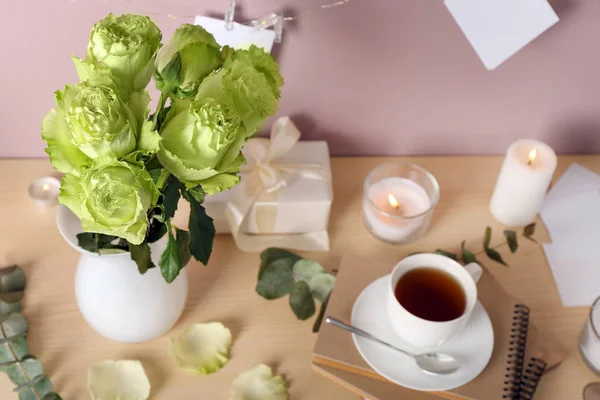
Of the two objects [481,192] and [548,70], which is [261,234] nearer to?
[481,192]

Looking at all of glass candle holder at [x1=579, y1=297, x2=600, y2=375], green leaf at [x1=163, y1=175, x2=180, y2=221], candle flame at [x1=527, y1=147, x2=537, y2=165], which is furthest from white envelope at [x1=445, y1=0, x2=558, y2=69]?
green leaf at [x1=163, y1=175, x2=180, y2=221]

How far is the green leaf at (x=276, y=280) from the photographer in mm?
847

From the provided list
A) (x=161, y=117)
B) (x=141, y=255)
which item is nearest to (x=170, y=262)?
(x=141, y=255)

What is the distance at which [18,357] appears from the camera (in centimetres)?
76

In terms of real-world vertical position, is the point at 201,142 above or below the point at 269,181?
above

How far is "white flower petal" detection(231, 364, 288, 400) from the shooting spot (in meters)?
0.75

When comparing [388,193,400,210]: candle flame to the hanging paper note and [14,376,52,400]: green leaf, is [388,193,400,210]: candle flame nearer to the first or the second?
the hanging paper note

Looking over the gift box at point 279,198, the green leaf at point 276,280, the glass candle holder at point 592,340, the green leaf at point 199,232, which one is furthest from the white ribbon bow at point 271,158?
the glass candle holder at point 592,340

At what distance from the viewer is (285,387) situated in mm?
762

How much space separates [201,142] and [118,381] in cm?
39

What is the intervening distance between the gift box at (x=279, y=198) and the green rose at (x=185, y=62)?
30cm

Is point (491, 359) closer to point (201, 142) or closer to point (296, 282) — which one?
point (296, 282)

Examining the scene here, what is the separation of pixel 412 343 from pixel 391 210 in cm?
23

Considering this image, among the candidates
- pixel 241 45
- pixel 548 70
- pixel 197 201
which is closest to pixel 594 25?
pixel 548 70
